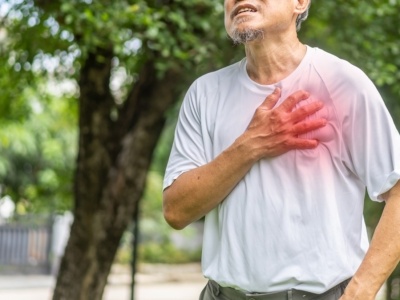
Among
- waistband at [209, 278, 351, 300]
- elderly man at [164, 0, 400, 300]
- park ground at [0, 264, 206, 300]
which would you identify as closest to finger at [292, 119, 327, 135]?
elderly man at [164, 0, 400, 300]

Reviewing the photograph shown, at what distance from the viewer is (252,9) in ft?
7.06

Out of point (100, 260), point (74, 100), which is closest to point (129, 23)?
point (100, 260)

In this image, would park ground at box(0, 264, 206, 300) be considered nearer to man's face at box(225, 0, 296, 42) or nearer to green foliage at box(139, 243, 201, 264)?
green foliage at box(139, 243, 201, 264)

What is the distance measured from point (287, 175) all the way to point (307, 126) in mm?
127

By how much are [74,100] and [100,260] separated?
2002mm

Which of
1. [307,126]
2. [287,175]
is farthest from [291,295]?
[307,126]

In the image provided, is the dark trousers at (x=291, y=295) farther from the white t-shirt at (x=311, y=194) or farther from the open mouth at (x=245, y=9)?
the open mouth at (x=245, y=9)

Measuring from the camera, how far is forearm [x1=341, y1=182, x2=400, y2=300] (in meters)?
1.95

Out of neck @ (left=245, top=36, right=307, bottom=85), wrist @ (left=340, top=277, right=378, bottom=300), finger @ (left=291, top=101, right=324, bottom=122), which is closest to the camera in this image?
wrist @ (left=340, top=277, right=378, bottom=300)

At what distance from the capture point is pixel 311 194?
2.04 m

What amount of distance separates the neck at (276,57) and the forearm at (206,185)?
0.21 metres

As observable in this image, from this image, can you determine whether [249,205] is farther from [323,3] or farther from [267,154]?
[323,3]

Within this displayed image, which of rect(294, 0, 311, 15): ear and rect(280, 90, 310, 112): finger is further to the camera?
rect(294, 0, 311, 15): ear

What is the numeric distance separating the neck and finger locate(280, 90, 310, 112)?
0.37 ft
